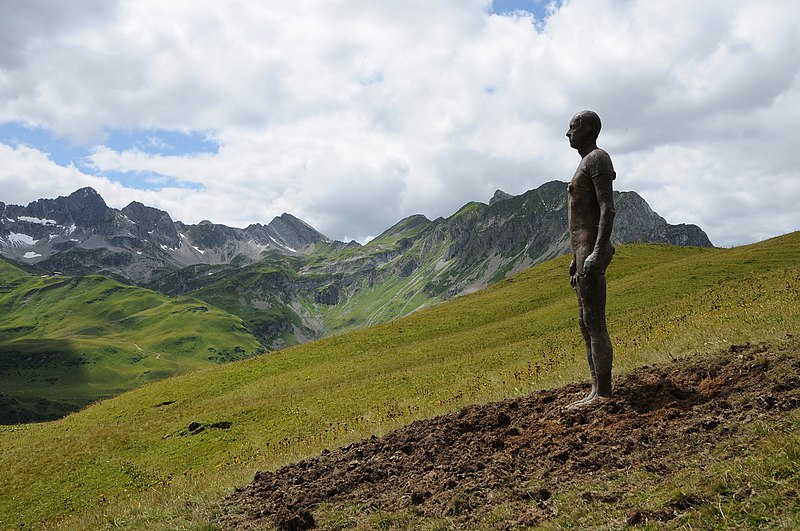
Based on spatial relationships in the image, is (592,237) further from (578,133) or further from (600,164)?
(578,133)

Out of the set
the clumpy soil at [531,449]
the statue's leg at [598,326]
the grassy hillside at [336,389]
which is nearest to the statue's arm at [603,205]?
the statue's leg at [598,326]

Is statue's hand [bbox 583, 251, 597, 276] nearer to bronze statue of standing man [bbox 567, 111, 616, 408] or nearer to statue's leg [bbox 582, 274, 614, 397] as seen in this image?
bronze statue of standing man [bbox 567, 111, 616, 408]

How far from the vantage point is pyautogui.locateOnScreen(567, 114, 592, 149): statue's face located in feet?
47.0

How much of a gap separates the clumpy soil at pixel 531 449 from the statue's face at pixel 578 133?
6670 mm

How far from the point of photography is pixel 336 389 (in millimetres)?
33906

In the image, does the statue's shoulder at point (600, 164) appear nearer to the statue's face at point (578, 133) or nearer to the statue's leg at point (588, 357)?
the statue's face at point (578, 133)

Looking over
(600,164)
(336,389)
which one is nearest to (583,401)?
(600,164)

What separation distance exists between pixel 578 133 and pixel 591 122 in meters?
0.46

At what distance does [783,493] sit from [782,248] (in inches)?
2270

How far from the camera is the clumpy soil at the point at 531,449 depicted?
9117 mm

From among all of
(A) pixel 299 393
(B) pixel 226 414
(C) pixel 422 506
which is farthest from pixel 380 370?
(C) pixel 422 506

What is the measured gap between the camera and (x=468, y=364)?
107 feet

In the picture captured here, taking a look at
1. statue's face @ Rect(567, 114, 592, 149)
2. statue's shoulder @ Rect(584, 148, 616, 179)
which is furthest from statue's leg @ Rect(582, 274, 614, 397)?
statue's face @ Rect(567, 114, 592, 149)

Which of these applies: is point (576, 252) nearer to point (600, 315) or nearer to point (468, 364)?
point (600, 315)
